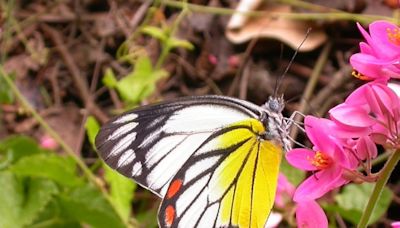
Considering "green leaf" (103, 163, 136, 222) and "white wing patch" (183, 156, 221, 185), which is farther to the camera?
"green leaf" (103, 163, 136, 222)

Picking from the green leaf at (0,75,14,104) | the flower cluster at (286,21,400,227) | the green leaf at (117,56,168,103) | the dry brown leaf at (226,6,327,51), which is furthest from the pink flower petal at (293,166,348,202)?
the dry brown leaf at (226,6,327,51)

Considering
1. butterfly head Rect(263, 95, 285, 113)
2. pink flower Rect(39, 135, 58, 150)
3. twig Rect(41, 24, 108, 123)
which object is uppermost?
butterfly head Rect(263, 95, 285, 113)

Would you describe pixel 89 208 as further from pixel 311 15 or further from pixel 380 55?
pixel 380 55

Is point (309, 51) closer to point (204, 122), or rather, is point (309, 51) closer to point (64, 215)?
point (64, 215)

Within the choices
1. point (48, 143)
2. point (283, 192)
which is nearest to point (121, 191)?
point (283, 192)

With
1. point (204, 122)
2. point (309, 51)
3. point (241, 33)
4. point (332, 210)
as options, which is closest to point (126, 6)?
point (241, 33)

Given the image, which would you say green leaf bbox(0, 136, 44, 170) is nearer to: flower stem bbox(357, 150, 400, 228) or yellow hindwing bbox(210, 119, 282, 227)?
yellow hindwing bbox(210, 119, 282, 227)
